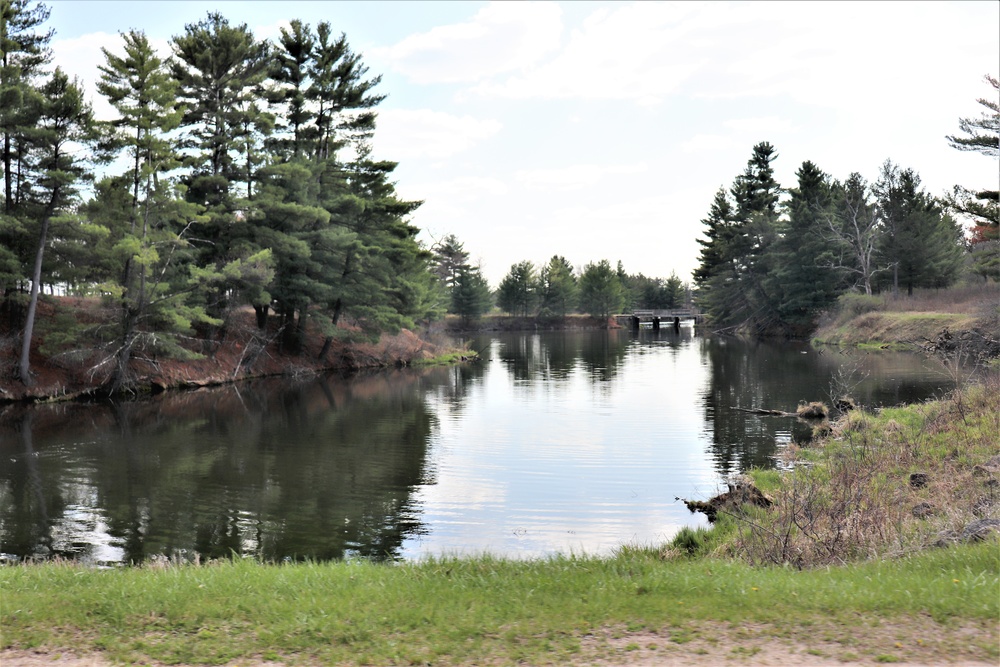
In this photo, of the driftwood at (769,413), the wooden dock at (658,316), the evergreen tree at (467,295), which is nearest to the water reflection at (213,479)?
the driftwood at (769,413)

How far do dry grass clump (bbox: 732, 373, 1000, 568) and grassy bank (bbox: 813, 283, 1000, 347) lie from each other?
112 feet

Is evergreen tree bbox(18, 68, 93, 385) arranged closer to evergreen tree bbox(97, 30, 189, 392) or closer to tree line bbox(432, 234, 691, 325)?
evergreen tree bbox(97, 30, 189, 392)

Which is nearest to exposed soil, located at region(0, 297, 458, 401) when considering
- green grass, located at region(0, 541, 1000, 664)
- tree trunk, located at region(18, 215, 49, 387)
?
tree trunk, located at region(18, 215, 49, 387)

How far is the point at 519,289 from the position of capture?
418ft

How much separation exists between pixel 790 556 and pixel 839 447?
10.2 m

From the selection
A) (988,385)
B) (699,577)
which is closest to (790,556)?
(699,577)

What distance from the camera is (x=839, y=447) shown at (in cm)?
1945

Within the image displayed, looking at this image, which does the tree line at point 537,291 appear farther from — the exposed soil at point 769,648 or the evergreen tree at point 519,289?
the exposed soil at point 769,648

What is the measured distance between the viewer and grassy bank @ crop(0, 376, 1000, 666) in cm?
631

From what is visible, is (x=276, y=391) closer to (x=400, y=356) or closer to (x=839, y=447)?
(x=400, y=356)

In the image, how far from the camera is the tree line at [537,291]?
11277 cm

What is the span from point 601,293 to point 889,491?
11806 cm

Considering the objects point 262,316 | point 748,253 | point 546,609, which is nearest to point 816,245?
point 748,253

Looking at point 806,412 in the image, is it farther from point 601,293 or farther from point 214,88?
point 601,293
